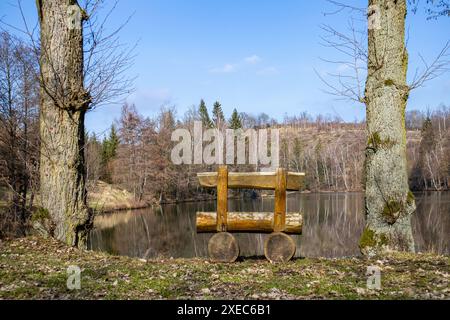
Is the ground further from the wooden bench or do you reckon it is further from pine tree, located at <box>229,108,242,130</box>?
pine tree, located at <box>229,108,242,130</box>

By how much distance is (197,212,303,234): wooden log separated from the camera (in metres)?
7.80

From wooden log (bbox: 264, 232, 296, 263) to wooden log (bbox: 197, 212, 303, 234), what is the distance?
17 cm

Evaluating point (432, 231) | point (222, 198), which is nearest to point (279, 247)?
point (222, 198)

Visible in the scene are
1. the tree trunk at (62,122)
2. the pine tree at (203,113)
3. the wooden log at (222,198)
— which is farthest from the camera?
the pine tree at (203,113)

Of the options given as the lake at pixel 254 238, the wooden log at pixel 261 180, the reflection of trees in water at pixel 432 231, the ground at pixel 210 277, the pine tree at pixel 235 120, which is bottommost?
the lake at pixel 254 238

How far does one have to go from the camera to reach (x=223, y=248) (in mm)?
7832

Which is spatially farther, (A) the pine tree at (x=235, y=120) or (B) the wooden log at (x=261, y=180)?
(A) the pine tree at (x=235, y=120)

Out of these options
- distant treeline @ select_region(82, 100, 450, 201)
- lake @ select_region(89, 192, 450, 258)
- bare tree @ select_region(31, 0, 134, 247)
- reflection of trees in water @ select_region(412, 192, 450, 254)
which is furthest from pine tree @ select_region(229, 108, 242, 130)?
bare tree @ select_region(31, 0, 134, 247)

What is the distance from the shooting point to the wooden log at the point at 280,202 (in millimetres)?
7723

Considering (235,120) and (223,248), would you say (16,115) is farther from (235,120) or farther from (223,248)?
Result: (235,120)

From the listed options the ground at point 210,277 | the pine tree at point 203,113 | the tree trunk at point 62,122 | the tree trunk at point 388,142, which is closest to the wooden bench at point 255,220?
the ground at point 210,277

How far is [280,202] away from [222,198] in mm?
1174

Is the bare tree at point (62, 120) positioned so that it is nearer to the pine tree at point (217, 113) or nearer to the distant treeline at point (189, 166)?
the distant treeline at point (189, 166)

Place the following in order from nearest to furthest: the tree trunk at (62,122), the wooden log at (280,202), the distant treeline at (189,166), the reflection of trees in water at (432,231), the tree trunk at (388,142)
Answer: the wooden log at (280,202), the tree trunk at (388,142), the tree trunk at (62,122), the reflection of trees in water at (432,231), the distant treeline at (189,166)
